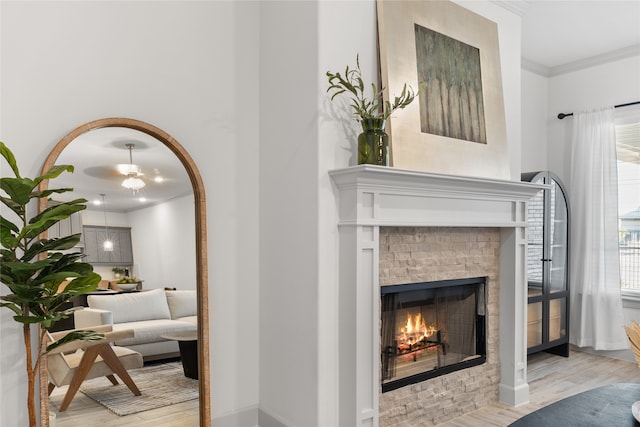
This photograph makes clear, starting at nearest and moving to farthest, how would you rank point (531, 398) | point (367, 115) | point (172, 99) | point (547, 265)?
point (367, 115) → point (172, 99) → point (531, 398) → point (547, 265)

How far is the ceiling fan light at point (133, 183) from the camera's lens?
2.58 meters

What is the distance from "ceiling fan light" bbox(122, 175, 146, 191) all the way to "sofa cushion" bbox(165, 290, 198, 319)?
576 millimetres

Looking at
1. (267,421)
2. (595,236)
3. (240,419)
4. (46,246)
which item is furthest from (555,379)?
(46,246)

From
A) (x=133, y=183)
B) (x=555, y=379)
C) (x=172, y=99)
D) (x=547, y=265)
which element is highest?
(x=172, y=99)

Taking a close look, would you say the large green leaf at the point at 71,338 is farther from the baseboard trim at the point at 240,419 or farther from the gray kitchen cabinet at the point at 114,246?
the baseboard trim at the point at 240,419

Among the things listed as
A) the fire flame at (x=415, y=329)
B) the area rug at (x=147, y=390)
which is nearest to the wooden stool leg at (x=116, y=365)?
the area rug at (x=147, y=390)

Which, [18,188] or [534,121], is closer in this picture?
[18,188]

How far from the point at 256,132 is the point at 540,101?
3454 mm

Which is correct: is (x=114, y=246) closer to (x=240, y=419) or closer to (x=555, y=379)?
(x=240, y=419)

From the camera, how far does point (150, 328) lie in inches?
104

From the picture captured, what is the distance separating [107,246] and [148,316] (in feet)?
1.41

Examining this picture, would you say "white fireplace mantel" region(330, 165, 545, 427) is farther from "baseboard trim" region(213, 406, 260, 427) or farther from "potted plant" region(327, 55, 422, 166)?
"baseboard trim" region(213, 406, 260, 427)

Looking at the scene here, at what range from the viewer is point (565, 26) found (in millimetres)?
4133

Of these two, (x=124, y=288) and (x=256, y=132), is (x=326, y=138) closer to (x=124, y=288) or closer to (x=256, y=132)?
(x=256, y=132)
